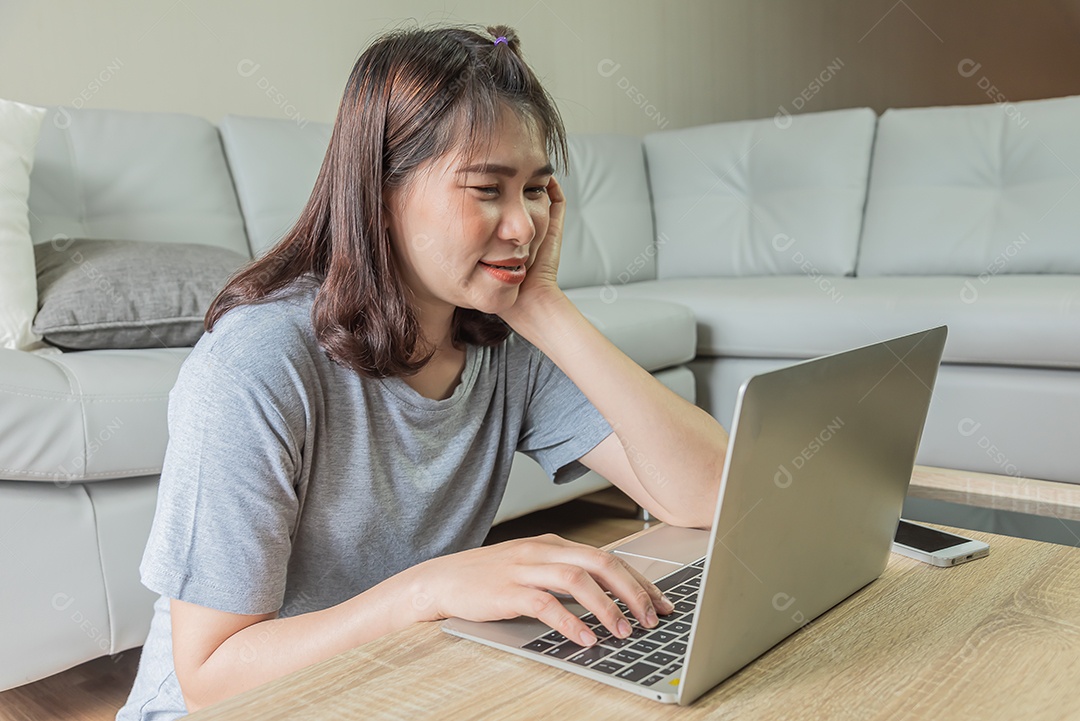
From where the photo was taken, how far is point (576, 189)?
9.71 ft

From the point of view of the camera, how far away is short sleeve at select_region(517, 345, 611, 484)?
97 centimetres

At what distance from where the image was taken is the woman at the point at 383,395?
2.22 feet

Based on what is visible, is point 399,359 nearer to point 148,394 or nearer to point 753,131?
point 148,394

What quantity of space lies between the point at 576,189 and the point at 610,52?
36.0 inches

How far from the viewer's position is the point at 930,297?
214cm

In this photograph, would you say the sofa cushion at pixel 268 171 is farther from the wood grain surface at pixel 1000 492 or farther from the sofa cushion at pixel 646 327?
the wood grain surface at pixel 1000 492

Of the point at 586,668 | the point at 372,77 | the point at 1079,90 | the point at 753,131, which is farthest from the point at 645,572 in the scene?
the point at 1079,90

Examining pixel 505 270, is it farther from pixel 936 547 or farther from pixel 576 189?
pixel 576 189

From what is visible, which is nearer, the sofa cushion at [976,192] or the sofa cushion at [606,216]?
the sofa cushion at [976,192]

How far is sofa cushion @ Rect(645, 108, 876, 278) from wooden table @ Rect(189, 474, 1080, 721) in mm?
2331

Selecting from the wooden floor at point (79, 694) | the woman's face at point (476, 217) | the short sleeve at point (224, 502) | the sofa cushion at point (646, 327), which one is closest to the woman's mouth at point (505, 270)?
the woman's face at point (476, 217)

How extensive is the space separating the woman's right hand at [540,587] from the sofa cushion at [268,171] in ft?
5.37

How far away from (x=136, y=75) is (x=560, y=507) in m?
1.46

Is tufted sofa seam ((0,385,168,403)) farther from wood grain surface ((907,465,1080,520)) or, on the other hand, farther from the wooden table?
wood grain surface ((907,465,1080,520))
